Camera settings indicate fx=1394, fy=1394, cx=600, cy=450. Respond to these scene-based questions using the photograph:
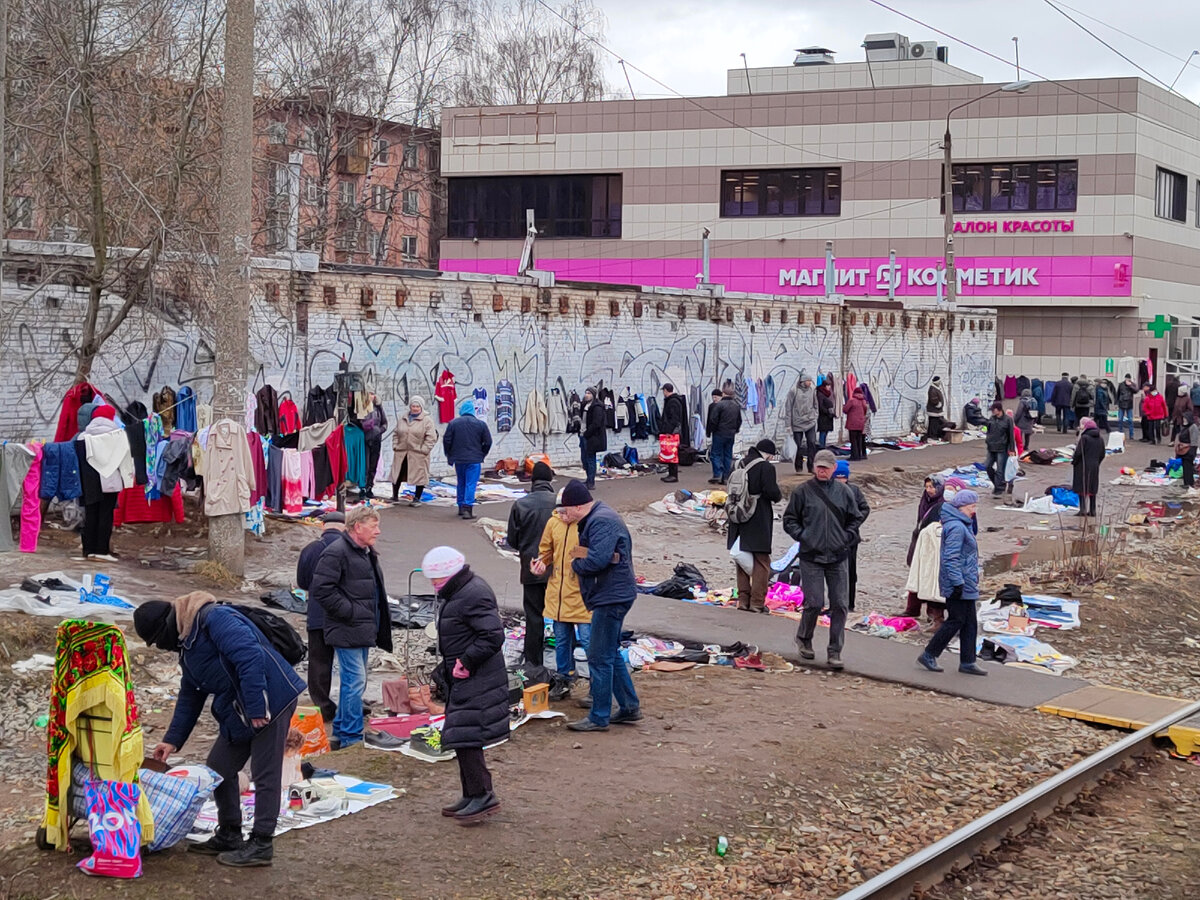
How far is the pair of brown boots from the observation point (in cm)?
1032

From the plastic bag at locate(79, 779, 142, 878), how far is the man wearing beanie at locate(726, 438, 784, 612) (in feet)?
27.3

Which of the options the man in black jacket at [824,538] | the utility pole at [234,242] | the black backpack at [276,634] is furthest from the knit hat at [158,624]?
the utility pole at [234,242]

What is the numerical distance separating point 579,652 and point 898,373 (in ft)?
88.2

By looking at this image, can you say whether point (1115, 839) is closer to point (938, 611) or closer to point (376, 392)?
point (938, 611)

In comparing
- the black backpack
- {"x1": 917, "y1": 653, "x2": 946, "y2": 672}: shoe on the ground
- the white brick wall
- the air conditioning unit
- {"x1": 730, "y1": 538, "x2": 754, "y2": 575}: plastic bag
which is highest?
the air conditioning unit

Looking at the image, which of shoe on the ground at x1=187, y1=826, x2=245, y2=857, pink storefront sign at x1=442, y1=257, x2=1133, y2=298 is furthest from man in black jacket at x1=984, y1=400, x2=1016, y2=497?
pink storefront sign at x1=442, y1=257, x2=1133, y2=298

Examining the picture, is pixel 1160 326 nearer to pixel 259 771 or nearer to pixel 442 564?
pixel 442 564

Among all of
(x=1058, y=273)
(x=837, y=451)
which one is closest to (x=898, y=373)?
(x=837, y=451)

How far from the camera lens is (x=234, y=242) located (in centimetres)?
1410

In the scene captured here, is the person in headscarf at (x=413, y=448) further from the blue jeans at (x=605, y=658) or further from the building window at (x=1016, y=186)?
the building window at (x=1016, y=186)

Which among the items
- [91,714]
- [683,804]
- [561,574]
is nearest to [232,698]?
[91,714]

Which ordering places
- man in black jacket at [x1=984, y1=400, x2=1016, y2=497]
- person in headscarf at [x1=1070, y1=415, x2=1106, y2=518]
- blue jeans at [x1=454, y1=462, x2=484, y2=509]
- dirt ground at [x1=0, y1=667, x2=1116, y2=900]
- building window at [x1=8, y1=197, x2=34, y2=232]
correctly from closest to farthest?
dirt ground at [x1=0, y1=667, x2=1116, y2=900]
building window at [x1=8, y1=197, x2=34, y2=232]
blue jeans at [x1=454, y1=462, x2=484, y2=509]
person in headscarf at [x1=1070, y1=415, x2=1106, y2=518]
man in black jacket at [x1=984, y1=400, x2=1016, y2=497]

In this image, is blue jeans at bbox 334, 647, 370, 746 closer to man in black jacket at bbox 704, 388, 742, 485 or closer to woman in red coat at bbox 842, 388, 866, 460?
man in black jacket at bbox 704, 388, 742, 485

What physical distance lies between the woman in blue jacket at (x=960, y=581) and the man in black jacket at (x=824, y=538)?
2.66 ft
